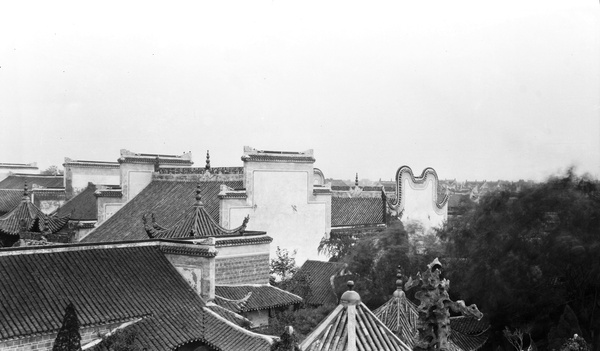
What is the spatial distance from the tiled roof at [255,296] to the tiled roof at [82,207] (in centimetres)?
1882

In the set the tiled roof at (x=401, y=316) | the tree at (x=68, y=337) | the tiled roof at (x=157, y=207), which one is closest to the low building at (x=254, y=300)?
the tiled roof at (x=401, y=316)

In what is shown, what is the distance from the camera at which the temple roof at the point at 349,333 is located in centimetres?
821

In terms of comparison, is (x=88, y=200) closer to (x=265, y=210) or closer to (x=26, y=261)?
(x=265, y=210)

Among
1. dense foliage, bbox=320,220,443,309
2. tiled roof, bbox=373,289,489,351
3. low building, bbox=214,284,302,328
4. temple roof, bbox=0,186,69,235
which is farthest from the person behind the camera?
temple roof, bbox=0,186,69,235

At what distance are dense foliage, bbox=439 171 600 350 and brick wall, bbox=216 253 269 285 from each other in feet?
19.4

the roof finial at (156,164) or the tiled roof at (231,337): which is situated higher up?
the roof finial at (156,164)

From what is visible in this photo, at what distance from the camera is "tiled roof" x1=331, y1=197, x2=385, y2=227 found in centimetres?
3150

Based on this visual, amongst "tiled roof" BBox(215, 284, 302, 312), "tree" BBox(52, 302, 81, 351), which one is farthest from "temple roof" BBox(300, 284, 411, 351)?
"tiled roof" BBox(215, 284, 302, 312)

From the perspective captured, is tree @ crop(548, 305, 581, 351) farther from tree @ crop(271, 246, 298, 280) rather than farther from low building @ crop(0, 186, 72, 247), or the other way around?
low building @ crop(0, 186, 72, 247)

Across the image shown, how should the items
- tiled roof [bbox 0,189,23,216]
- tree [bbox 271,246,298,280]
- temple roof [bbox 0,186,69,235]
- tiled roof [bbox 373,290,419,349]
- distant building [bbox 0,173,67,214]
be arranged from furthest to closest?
tiled roof [bbox 0,189,23,216], distant building [bbox 0,173,67,214], temple roof [bbox 0,186,69,235], tree [bbox 271,246,298,280], tiled roof [bbox 373,290,419,349]

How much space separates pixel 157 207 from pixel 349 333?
23.4 m

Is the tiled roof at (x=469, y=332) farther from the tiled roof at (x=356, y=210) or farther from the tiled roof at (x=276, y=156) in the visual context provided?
the tiled roof at (x=356, y=210)

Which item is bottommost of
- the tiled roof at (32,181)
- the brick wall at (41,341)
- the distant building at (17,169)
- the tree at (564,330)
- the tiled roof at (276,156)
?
the tree at (564,330)

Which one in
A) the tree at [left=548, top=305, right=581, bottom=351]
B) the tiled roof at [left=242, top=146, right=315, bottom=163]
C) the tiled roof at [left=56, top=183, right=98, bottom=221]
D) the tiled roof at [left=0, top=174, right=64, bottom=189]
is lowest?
the tree at [left=548, top=305, right=581, bottom=351]
